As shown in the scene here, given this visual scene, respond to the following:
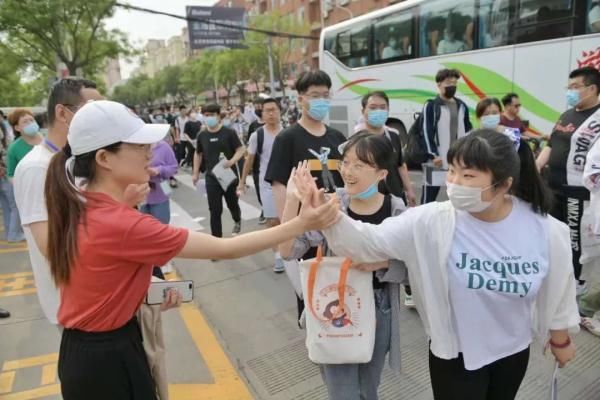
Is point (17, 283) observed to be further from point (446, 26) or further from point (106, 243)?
point (446, 26)

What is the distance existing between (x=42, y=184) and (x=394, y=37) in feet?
30.6

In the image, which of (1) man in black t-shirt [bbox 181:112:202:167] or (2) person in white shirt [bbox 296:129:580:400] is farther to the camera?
(1) man in black t-shirt [bbox 181:112:202:167]

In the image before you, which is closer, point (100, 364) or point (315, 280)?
point (100, 364)

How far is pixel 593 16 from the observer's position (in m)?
6.32

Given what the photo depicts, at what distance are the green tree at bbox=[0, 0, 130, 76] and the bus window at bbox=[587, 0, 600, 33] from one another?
635 inches

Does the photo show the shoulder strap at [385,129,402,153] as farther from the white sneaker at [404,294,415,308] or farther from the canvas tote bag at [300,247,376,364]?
the canvas tote bag at [300,247,376,364]

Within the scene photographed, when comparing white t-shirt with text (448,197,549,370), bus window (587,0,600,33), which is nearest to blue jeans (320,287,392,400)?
white t-shirt with text (448,197,549,370)

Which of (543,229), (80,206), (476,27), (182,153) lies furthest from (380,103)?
(182,153)

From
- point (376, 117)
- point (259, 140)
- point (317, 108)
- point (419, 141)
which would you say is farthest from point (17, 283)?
point (419, 141)

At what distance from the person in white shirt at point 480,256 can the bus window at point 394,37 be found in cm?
867

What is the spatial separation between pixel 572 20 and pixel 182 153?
10.2 m

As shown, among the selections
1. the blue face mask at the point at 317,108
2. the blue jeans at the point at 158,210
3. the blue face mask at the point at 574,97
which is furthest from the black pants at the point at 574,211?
the blue jeans at the point at 158,210

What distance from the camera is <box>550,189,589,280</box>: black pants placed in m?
3.38

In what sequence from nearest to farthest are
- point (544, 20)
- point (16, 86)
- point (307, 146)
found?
point (307, 146), point (544, 20), point (16, 86)
